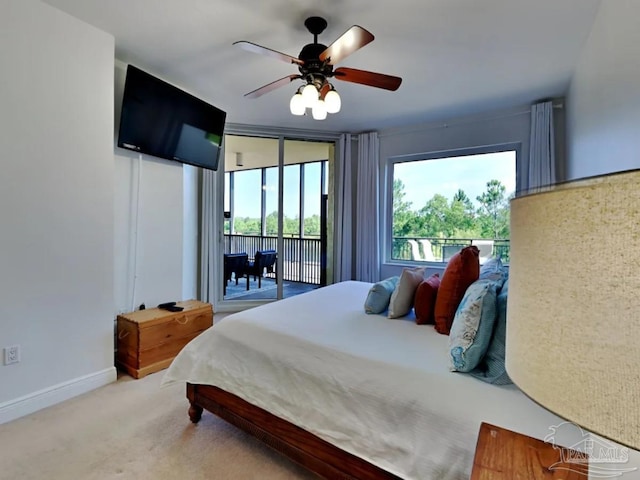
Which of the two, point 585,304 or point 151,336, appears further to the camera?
point 151,336

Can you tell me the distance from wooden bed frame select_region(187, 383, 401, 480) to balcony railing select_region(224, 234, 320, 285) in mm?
3826

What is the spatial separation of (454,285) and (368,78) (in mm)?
1543

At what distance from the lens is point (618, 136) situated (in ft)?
5.93

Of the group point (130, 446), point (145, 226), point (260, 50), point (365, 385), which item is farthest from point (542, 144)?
point (130, 446)

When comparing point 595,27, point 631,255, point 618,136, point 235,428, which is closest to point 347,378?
point 235,428

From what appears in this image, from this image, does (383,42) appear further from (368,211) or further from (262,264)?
(262,264)

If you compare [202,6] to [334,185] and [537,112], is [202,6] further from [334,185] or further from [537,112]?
[537,112]

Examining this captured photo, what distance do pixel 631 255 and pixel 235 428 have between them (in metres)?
2.12

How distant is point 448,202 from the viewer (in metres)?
4.32

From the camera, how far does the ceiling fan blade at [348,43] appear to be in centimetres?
176

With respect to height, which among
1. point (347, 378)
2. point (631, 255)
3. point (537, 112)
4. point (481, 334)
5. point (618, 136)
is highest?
point (537, 112)

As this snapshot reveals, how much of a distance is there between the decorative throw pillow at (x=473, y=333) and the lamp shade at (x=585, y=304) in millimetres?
860

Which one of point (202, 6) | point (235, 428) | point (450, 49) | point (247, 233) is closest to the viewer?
point (235, 428)

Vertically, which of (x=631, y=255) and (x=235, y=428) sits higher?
(x=631, y=255)
